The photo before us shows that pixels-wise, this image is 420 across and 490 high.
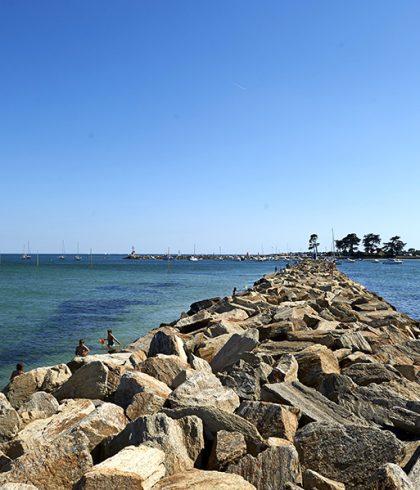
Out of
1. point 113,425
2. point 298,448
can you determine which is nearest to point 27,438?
point 113,425

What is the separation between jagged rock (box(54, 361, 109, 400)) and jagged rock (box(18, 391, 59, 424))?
1.29ft

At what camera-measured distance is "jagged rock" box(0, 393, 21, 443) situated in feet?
14.9

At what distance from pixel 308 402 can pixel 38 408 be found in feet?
9.80

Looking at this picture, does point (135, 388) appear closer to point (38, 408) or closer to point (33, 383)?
A: point (38, 408)

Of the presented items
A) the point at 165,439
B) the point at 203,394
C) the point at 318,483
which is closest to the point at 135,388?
the point at 203,394

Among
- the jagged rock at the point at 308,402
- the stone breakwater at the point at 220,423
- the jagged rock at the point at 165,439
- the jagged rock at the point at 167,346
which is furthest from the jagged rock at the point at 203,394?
the jagged rock at the point at 167,346

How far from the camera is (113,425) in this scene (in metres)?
4.33

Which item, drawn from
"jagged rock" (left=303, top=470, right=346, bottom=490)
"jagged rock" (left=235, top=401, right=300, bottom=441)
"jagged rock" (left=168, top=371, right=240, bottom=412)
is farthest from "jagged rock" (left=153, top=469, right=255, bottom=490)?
"jagged rock" (left=168, top=371, right=240, bottom=412)

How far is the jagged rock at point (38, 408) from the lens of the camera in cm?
501

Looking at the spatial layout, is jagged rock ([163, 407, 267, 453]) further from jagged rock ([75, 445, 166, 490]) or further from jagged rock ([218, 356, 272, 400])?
jagged rock ([218, 356, 272, 400])

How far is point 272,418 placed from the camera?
4375 millimetres

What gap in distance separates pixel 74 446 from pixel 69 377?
2786 millimetres

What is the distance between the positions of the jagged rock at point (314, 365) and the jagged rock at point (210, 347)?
1.63 m

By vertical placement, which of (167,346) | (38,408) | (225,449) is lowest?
(38,408)
